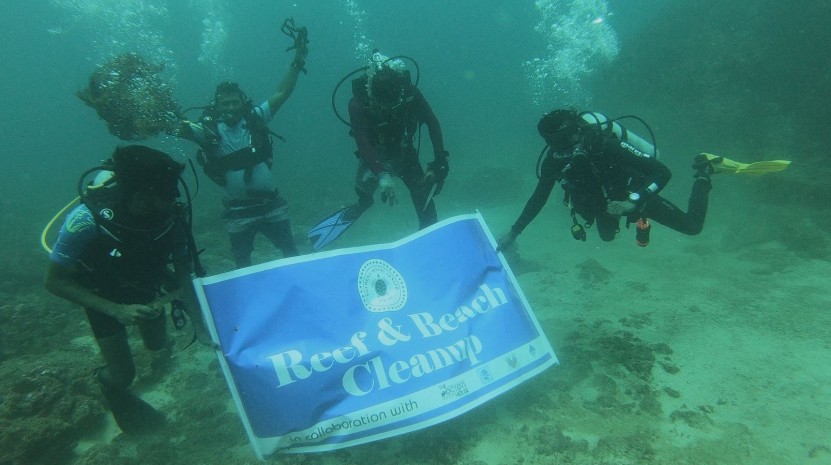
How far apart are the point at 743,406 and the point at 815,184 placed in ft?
27.6

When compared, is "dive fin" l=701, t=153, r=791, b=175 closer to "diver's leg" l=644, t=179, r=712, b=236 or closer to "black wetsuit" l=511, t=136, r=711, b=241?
"diver's leg" l=644, t=179, r=712, b=236

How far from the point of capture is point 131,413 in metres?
4.04

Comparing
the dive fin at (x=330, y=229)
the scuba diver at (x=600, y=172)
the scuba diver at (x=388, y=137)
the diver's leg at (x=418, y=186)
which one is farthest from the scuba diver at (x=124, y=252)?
the scuba diver at (x=600, y=172)

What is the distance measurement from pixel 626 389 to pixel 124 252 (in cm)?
460

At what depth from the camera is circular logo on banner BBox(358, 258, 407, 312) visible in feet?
11.1

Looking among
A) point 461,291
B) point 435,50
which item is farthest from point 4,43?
point 461,291

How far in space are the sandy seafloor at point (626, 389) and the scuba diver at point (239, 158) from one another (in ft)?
6.60

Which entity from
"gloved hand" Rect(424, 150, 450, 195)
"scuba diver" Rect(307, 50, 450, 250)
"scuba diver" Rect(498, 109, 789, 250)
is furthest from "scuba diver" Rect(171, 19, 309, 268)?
"scuba diver" Rect(498, 109, 789, 250)

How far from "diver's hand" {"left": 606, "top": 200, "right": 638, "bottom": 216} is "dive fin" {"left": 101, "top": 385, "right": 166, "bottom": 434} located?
5.32 metres

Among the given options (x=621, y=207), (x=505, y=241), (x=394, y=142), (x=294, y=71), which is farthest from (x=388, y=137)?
(x=621, y=207)

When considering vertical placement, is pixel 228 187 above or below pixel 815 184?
above

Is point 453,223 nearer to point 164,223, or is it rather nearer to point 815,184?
point 164,223

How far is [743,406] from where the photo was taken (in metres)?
3.35

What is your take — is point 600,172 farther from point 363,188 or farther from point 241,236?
point 241,236
